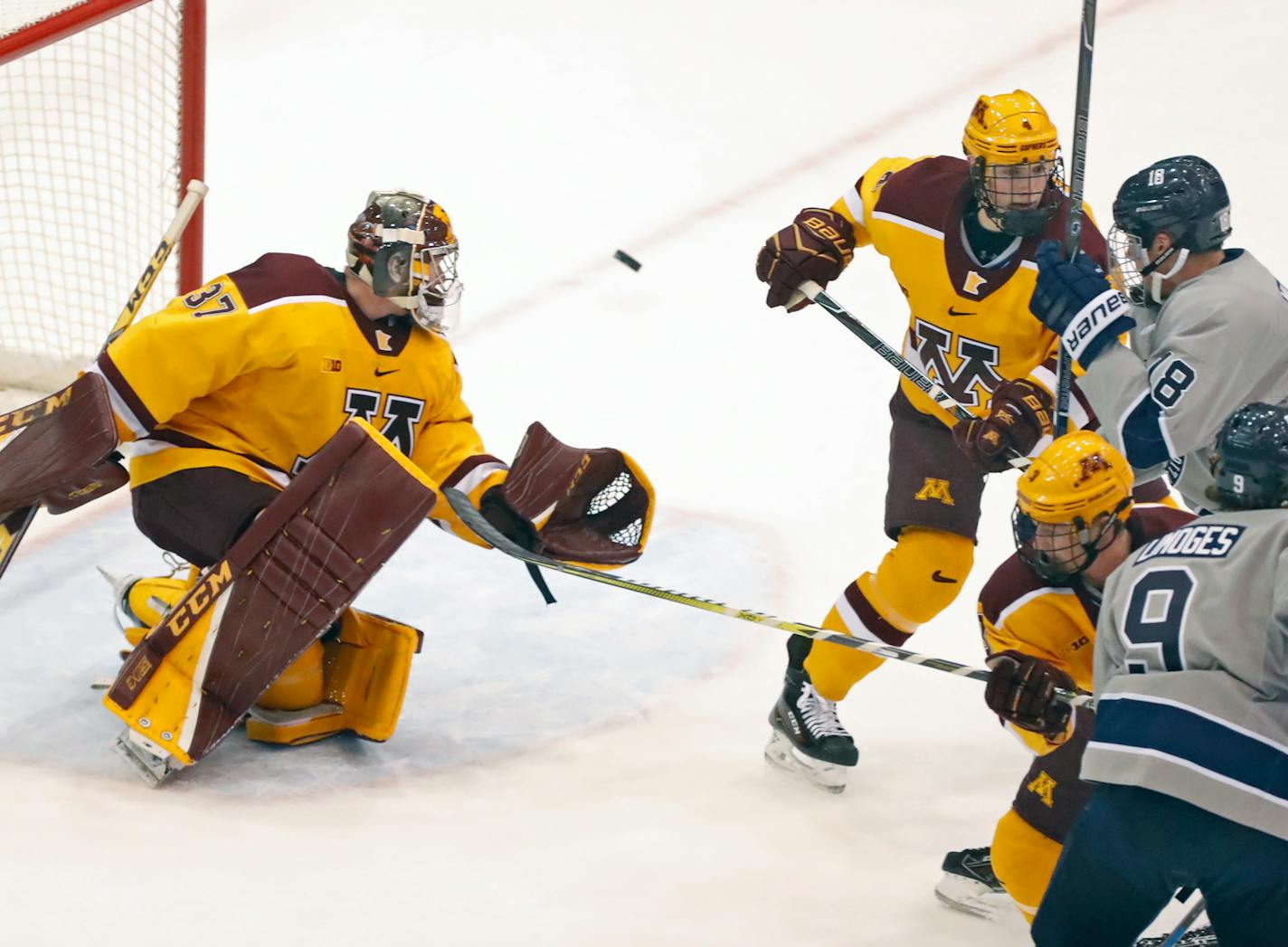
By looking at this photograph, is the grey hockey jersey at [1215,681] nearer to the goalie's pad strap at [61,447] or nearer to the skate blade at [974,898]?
the skate blade at [974,898]

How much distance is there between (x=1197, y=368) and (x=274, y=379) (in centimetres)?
161

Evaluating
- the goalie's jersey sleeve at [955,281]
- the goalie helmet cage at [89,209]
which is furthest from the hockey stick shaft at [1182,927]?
the goalie helmet cage at [89,209]

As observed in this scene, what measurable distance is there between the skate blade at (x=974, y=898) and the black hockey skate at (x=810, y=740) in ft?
1.53

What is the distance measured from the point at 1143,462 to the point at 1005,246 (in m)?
0.67

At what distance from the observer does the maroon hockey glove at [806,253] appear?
3551 millimetres

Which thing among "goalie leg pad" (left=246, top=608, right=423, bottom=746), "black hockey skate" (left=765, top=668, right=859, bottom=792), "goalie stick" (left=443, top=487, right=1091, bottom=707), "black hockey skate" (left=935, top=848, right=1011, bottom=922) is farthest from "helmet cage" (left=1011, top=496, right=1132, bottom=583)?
"goalie leg pad" (left=246, top=608, right=423, bottom=746)

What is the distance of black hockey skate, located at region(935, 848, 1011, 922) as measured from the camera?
2.99 m

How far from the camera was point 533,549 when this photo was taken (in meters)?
3.45

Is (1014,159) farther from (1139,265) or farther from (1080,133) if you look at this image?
(1139,265)

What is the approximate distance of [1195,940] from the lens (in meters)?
2.65

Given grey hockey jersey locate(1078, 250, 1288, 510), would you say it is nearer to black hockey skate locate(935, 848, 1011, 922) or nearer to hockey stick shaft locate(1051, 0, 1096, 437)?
hockey stick shaft locate(1051, 0, 1096, 437)

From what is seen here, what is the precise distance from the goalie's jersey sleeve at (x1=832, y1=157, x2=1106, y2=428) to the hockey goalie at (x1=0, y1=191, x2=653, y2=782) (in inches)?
25.0

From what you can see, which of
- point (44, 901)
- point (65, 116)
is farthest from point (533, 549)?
point (65, 116)

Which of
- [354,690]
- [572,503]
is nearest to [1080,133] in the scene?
[572,503]
